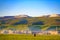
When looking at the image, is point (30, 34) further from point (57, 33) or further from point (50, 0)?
point (50, 0)

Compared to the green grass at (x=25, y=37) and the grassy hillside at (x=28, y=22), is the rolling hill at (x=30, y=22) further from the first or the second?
the green grass at (x=25, y=37)

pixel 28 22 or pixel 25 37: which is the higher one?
pixel 28 22

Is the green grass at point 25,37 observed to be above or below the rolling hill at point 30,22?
below

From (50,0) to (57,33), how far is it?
0.61 m

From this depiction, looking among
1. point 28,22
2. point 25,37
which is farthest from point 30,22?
point 25,37

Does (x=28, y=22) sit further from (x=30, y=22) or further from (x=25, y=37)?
(x=25, y=37)

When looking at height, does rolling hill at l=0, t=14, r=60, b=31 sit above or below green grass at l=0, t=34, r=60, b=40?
above

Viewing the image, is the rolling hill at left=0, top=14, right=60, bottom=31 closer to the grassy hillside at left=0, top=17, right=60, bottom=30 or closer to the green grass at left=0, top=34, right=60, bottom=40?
the grassy hillside at left=0, top=17, right=60, bottom=30

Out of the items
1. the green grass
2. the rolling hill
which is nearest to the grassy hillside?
the rolling hill

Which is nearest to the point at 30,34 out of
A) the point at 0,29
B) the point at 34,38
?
the point at 34,38

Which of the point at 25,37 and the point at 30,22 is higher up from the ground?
the point at 30,22

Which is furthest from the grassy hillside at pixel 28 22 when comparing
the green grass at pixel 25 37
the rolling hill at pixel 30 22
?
the green grass at pixel 25 37

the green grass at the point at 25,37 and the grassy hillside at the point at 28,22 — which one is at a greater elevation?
the grassy hillside at the point at 28,22

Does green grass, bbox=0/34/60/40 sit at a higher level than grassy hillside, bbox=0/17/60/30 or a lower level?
lower
